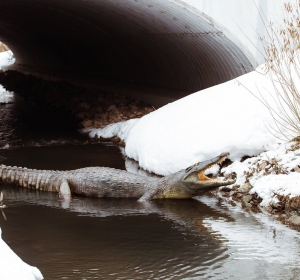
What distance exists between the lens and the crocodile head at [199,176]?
29.5ft

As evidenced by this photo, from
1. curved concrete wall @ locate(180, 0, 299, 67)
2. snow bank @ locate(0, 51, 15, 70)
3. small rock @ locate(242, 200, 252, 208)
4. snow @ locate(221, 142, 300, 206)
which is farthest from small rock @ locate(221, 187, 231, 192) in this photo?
snow bank @ locate(0, 51, 15, 70)

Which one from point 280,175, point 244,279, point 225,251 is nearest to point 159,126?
point 280,175

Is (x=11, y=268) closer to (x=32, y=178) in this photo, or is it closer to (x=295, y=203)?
(x=295, y=203)

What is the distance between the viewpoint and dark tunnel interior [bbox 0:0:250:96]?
13.9m

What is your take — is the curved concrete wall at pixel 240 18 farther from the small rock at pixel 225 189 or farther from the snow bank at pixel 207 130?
the small rock at pixel 225 189

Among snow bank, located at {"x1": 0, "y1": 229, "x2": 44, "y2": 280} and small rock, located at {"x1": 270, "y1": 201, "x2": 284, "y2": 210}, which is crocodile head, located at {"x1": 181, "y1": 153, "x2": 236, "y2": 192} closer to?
small rock, located at {"x1": 270, "y1": 201, "x2": 284, "y2": 210}

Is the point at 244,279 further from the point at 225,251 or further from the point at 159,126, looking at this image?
the point at 159,126

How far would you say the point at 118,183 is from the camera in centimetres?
934

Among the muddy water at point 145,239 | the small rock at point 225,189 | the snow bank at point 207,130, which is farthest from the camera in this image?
the snow bank at point 207,130

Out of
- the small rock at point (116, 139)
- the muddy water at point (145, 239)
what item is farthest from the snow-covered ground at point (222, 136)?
the small rock at point (116, 139)

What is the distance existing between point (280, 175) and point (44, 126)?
28.1 feet

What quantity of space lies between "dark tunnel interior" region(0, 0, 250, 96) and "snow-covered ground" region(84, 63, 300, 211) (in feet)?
2.52

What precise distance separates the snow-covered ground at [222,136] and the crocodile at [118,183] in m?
0.75

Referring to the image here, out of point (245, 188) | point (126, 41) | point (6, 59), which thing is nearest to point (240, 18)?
point (245, 188)
